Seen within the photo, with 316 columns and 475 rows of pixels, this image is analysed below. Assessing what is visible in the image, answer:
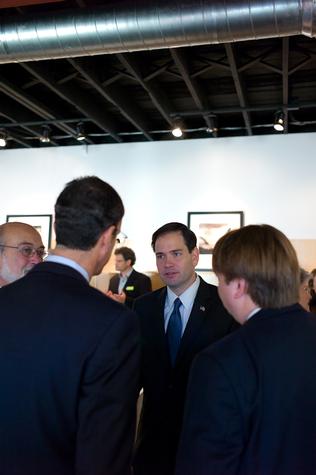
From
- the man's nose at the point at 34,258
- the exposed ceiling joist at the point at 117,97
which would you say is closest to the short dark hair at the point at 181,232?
Answer: the man's nose at the point at 34,258

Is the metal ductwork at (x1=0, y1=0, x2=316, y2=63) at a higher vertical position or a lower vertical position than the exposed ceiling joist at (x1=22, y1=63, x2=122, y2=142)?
lower

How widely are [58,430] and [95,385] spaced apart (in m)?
0.16

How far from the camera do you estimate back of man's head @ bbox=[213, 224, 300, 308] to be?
49.0 inches

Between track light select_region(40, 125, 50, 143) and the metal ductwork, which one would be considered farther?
track light select_region(40, 125, 50, 143)

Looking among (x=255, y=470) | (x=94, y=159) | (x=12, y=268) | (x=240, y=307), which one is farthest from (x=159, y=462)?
(x=94, y=159)

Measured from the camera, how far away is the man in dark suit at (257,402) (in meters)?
1.13

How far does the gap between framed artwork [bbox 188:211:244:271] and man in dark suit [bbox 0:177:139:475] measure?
5.76m

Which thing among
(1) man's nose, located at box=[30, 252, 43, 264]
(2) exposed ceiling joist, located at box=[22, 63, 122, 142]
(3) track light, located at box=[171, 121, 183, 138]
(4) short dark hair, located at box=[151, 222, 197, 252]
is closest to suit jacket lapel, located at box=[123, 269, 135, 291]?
(3) track light, located at box=[171, 121, 183, 138]

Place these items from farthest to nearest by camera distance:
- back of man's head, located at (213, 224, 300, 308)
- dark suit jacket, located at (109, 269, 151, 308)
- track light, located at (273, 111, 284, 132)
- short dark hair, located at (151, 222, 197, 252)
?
track light, located at (273, 111, 284, 132)
dark suit jacket, located at (109, 269, 151, 308)
short dark hair, located at (151, 222, 197, 252)
back of man's head, located at (213, 224, 300, 308)

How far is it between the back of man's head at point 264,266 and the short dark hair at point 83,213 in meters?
0.36

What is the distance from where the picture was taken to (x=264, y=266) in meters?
1.25

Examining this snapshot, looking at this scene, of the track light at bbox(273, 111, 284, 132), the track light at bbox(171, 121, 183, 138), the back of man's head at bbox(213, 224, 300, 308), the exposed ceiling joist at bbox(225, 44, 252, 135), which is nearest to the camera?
the back of man's head at bbox(213, 224, 300, 308)

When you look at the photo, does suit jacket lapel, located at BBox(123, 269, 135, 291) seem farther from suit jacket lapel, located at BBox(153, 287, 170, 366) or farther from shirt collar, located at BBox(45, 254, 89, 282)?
shirt collar, located at BBox(45, 254, 89, 282)

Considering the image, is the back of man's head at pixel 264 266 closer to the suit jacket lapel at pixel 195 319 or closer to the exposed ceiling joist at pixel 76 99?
the suit jacket lapel at pixel 195 319
